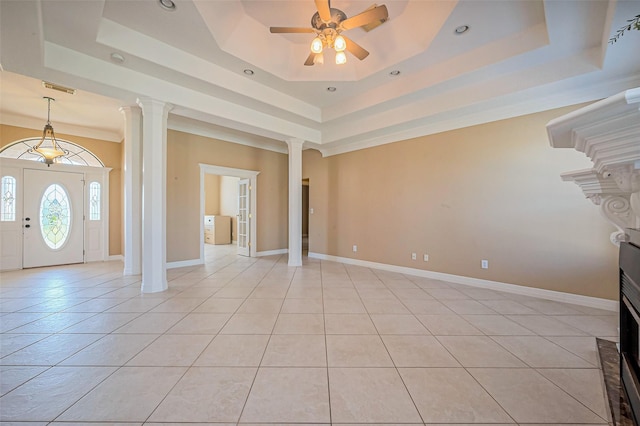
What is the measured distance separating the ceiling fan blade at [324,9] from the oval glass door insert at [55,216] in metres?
6.74

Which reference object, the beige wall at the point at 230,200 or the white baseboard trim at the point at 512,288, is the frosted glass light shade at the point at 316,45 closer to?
the white baseboard trim at the point at 512,288

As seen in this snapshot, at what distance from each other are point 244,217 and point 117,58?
4298mm

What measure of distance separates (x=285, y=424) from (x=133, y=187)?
4927mm

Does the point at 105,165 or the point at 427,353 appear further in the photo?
the point at 105,165

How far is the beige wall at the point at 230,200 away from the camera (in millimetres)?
9078

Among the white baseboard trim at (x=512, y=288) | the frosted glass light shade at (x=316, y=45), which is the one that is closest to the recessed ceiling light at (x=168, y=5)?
the frosted glass light shade at (x=316, y=45)

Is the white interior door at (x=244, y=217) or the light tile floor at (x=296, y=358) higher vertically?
the white interior door at (x=244, y=217)

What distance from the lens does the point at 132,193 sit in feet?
15.0

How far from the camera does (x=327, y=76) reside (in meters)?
3.78

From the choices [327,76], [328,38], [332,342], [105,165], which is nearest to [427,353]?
[332,342]

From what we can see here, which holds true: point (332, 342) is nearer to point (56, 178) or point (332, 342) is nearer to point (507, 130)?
point (507, 130)

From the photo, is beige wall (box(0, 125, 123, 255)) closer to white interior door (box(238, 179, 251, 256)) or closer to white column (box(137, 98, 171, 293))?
white interior door (box(238, 179, 251, 256))

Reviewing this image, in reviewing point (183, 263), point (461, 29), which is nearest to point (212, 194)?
point (183, 263)

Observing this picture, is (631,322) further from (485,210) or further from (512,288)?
(485,210)
